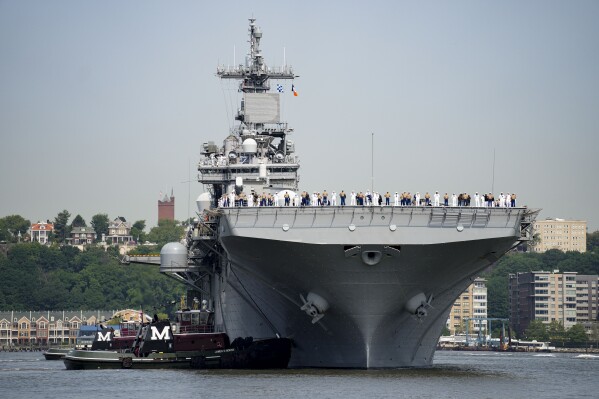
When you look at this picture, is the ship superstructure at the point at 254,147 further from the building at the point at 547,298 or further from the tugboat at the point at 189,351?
the building at the point at 547,298

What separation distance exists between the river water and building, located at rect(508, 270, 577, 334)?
4308 inches

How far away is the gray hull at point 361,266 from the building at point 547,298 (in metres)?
115

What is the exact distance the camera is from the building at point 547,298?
166625 mm

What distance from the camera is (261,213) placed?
48.8 metres

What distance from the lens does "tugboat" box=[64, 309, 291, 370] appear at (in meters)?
54.2

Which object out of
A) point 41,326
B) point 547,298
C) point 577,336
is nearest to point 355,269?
point 577,336

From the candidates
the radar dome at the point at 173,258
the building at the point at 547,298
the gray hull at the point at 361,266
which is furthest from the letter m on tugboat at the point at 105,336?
the building at the point at 547,298

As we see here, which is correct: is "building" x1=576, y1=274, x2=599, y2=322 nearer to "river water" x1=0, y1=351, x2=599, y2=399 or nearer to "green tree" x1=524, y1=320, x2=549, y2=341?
"green tree" x1=524, y1=320, x2=549, y2=341

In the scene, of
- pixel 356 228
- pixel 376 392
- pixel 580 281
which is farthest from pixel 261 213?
pixel 580 281

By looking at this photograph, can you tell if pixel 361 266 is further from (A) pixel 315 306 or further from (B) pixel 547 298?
(B) pixel 547 298

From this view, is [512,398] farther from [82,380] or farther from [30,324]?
[30,324]

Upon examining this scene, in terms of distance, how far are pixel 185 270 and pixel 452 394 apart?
24462 millimetres

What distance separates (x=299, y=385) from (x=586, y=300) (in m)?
129

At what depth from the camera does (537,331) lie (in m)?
150
